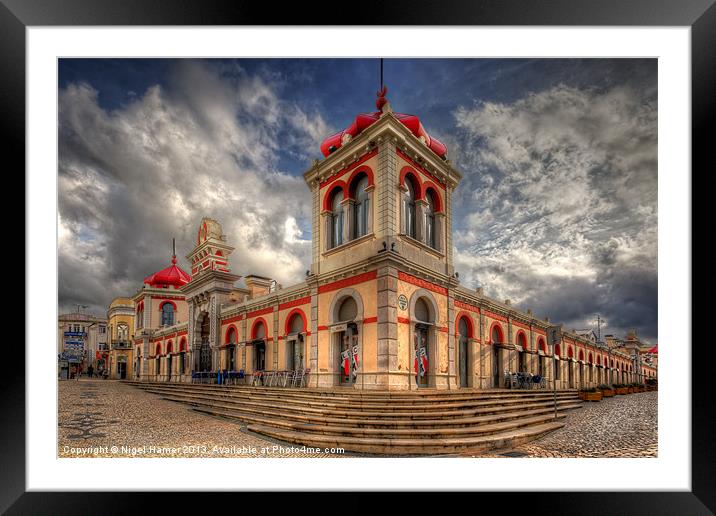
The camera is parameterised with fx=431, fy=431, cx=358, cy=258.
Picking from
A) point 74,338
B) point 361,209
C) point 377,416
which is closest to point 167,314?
point 74,338

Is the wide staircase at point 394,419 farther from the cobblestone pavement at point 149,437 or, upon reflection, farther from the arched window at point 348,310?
the arched window at point 348,310

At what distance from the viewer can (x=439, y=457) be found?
589 cm

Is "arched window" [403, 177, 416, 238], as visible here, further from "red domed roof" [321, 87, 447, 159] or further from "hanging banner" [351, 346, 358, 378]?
"hanging banner" [351, 346, 358, 378]

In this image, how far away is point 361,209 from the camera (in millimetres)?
11266

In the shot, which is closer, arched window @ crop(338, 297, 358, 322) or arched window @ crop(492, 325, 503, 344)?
arched window @ crop(338, 297, 358, 322)

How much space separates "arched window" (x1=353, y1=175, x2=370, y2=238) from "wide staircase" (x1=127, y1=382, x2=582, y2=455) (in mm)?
4182

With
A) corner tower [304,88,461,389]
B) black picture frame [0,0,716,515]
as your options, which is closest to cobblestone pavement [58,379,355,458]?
black picture frame [0,0,716,515]

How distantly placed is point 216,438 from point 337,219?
6.51 metres

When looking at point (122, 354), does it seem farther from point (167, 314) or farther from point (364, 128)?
point (364, 128)

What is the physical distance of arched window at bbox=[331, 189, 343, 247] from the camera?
1173 cm
